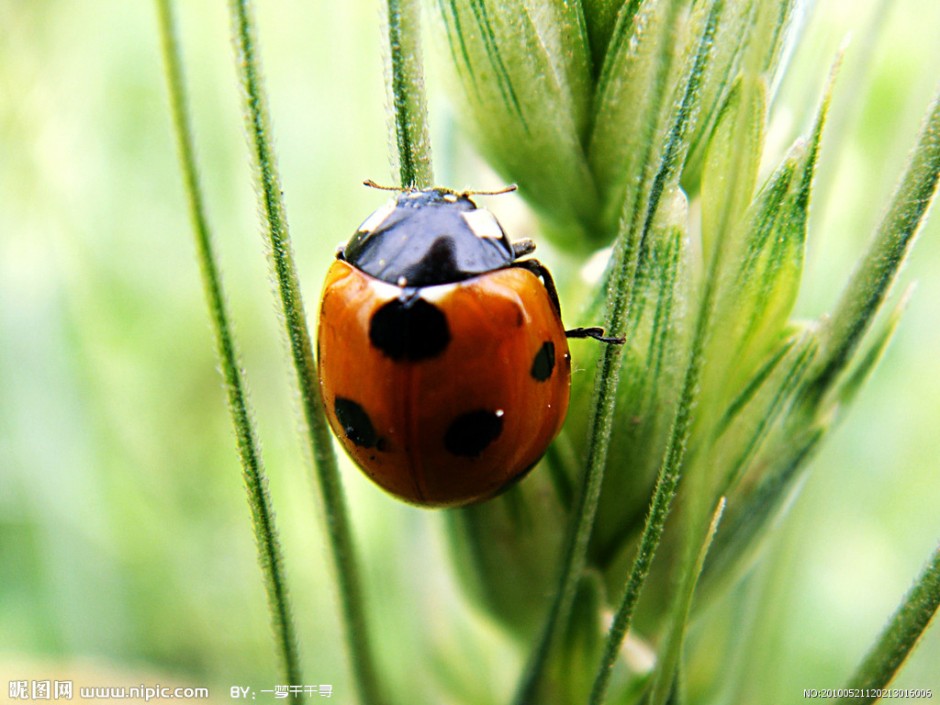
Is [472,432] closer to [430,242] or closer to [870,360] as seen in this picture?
[430,242]

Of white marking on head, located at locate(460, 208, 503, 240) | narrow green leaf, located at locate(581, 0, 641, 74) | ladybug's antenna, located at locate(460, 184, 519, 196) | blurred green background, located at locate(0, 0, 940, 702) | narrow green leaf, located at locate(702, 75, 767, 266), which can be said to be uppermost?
narrow green leaf, located at locate(581, 0, 641, 74)

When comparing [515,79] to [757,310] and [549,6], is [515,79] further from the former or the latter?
[757,310]

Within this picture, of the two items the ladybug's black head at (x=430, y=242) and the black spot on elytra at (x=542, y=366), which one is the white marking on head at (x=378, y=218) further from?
the black spot on elytra at (x=542, y=366)

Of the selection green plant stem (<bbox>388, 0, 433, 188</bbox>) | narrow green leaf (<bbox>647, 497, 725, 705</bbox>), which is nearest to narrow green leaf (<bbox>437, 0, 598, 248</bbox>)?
green plant stem (<bbox>388, 0, 433, 188</bbox>)

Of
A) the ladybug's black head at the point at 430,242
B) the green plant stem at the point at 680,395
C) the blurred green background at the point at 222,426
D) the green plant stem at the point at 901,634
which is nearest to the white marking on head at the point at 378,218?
the ladybug's black head at the point at 430,242

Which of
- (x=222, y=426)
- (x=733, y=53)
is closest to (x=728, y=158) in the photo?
(x=733, y=53)

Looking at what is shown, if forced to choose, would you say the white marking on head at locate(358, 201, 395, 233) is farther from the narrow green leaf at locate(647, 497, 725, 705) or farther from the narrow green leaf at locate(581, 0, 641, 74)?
the narrow green leaf at locate(647, 497, 725, 705)

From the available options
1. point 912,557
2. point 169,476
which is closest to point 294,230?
point 169,476
